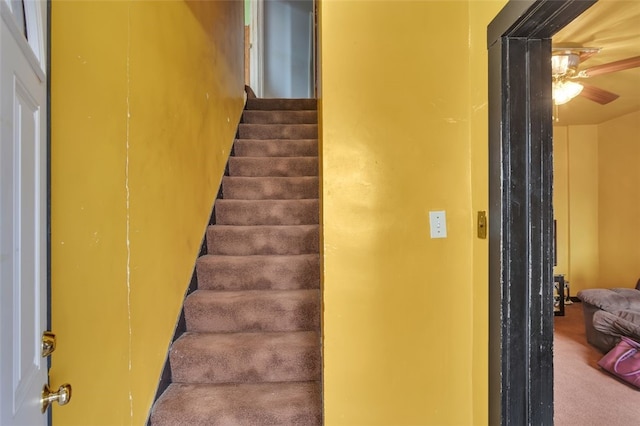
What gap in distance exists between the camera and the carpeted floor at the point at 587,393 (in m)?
2.02

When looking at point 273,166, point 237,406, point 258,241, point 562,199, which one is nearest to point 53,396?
point 237,406

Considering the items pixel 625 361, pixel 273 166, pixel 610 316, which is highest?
pixel 273 166

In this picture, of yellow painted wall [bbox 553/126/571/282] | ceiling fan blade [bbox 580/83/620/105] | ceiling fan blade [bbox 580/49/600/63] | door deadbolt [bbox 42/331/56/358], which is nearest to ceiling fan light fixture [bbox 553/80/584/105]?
ceiling fan blade [bbox 580/49/600/63]

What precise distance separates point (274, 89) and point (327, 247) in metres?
4.51

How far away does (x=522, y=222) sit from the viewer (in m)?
1.03

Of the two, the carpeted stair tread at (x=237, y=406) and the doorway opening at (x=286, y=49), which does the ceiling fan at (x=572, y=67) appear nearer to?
the carpeted stair tread at (x=237, y=406)

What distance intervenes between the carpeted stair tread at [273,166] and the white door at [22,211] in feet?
6.23

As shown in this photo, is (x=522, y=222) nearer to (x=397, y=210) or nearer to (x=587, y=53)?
(x=397, y=210)

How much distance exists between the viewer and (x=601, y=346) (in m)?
2.85

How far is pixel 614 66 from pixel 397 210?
1.86 metres

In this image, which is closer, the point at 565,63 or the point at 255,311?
the point at 255,311

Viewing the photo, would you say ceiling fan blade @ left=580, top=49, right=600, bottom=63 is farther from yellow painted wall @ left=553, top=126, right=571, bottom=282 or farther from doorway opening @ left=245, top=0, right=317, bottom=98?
doorway opening @ left=245, top=0, right=317, bottom=98

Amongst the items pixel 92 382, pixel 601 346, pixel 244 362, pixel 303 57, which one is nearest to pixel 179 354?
pixel 244 362

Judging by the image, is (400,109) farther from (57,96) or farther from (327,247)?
(57,96)
